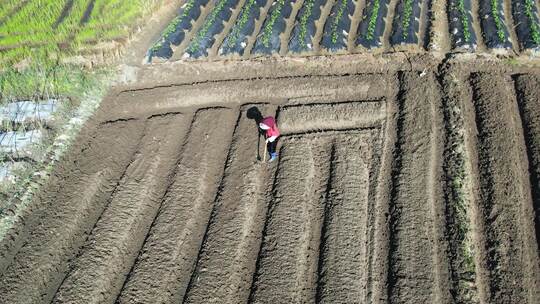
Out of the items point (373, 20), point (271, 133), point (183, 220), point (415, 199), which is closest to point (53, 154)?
point (183, 220)

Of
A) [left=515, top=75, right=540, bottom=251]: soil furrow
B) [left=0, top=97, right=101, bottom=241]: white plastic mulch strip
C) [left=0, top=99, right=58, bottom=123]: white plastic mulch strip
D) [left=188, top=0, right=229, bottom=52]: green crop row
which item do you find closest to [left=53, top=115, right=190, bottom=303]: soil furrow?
[left=0, top=97, right=101, bottom=241]: white plastic mulch strip

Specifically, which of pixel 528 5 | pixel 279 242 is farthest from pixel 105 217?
pixel 528 5

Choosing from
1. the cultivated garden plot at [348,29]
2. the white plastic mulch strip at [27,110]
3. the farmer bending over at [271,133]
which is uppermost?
the cultivated garden plot at [348,29]

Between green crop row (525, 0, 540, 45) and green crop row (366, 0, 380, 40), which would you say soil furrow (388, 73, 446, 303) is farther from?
green crop row (525, 0, 540, 45)

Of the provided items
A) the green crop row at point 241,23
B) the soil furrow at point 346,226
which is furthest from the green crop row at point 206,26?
the soil furrow at point 346,226

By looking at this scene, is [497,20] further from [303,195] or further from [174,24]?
[174,24]

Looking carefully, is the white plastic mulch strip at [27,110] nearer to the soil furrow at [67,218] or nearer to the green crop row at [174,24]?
the soil furrow at [67,218]

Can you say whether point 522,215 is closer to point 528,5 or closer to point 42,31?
point 528,5
